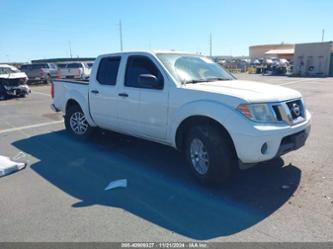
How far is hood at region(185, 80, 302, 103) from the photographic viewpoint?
3.87 meters

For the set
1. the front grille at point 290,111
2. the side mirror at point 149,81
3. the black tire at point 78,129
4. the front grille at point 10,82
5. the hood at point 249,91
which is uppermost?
the side mirror at point 149,81

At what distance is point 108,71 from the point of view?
578 centimetres

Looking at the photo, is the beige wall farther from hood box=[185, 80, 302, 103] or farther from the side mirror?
the side mirror

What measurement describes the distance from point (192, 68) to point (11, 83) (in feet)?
43.9

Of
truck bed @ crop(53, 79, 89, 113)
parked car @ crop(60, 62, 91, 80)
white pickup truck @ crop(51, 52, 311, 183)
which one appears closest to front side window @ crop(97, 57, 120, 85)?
white pickup truck @ crop(51, 52, 311, 183)

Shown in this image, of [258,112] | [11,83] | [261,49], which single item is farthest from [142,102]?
[261,49]

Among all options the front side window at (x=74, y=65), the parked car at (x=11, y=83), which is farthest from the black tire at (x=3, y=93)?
the front side window at (x=74, y=65)

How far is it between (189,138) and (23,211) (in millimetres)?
2326

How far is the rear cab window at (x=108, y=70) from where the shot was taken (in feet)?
18.4

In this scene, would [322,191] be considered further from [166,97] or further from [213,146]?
[166,97]

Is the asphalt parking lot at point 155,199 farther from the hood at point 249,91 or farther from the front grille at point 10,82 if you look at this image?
the front grille at point 10,82

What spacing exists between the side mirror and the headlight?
1402 mm

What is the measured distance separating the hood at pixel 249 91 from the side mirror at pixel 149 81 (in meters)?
0.48

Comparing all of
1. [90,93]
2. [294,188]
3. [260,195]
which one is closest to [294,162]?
[294,188]
